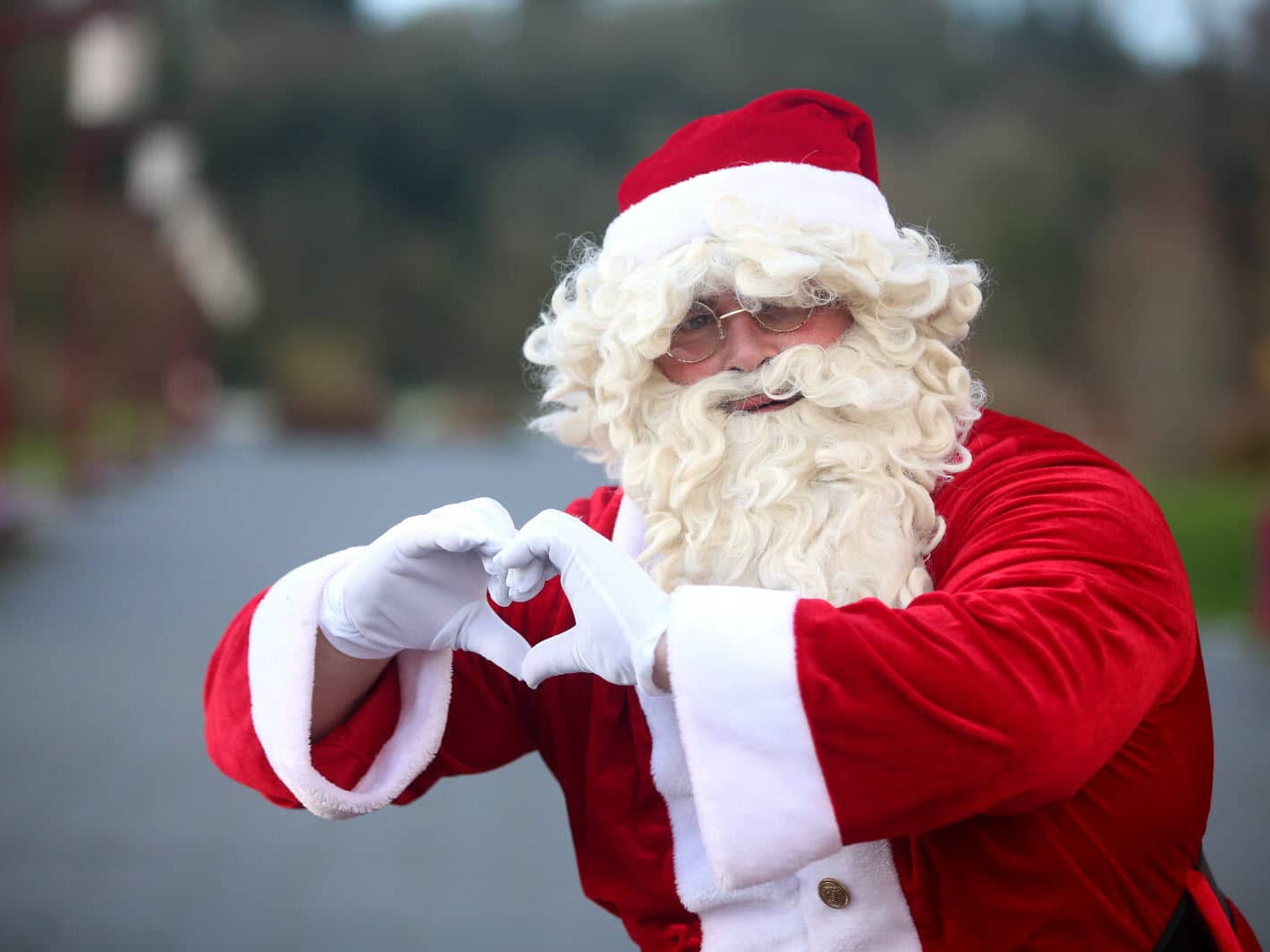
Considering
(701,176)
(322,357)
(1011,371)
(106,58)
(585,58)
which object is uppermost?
(585,58)

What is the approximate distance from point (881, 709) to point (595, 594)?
0.38 meters

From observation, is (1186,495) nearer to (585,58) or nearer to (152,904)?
(152,904)

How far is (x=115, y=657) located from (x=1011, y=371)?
13.2 m

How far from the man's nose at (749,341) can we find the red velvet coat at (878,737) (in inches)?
12.1

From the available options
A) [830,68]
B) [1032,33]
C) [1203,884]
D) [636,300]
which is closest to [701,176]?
[636,300]

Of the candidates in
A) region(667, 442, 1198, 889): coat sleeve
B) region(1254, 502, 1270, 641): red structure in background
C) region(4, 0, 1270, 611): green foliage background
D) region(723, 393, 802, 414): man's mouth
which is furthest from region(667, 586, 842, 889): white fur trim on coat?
region(1254, 502, 1270, 641): red structure in background

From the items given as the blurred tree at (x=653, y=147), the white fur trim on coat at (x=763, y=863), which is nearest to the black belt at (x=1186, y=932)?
the white fur trim on coat at (x=763, y=863)

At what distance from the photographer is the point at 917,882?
6.23ft

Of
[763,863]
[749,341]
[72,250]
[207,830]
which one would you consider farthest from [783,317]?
[72,250]

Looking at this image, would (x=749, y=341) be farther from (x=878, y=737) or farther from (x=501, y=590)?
(x=878, y=737)

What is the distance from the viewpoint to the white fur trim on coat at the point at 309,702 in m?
2.00

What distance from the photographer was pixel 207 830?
16.3 feet

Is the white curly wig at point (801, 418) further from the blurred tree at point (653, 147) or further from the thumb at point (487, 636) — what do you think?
the blurred tree at point (653, 147)

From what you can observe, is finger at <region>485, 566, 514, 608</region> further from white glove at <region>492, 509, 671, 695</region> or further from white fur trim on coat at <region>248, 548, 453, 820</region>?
white fur trim on coat at <region>248, 548, 453, 820</region>
